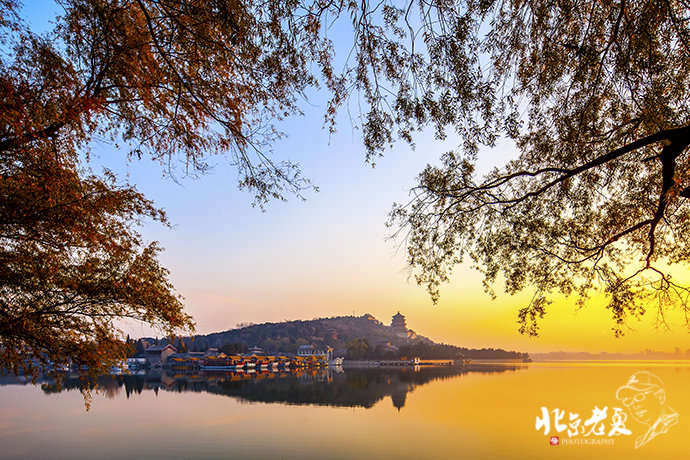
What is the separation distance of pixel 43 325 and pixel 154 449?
12.2m

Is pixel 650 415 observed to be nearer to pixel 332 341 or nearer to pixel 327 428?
pixel 327 428

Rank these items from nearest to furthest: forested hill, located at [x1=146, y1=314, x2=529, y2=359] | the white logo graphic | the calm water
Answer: the calm water < the white logo graphic < forested hill, located at [x1=146, y1=314, x2=529, y2=359]

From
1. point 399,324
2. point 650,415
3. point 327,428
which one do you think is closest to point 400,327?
point 399,324

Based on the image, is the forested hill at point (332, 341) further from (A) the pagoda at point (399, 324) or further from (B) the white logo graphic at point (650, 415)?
(B) the white logo graphic at point (650, 415)

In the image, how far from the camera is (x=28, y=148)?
174 inches

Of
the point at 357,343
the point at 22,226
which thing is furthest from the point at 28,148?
the point at 357,343

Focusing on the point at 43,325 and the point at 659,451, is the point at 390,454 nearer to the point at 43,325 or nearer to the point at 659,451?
the point at 659,451

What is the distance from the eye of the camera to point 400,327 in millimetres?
169250

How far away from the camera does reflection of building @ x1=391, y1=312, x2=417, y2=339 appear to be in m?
166

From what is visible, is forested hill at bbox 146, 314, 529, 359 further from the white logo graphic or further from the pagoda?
the white logo graphic

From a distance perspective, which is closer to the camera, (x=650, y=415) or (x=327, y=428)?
(x=327, y=428)

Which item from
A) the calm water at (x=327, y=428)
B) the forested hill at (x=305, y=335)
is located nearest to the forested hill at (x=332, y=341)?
the forested hill at (x=305, y=335)

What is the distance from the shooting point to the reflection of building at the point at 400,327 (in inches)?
6516

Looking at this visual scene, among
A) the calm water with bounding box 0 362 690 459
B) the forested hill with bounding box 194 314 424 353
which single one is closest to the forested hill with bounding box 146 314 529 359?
the forested hill with bounding box 194 314 424 353
